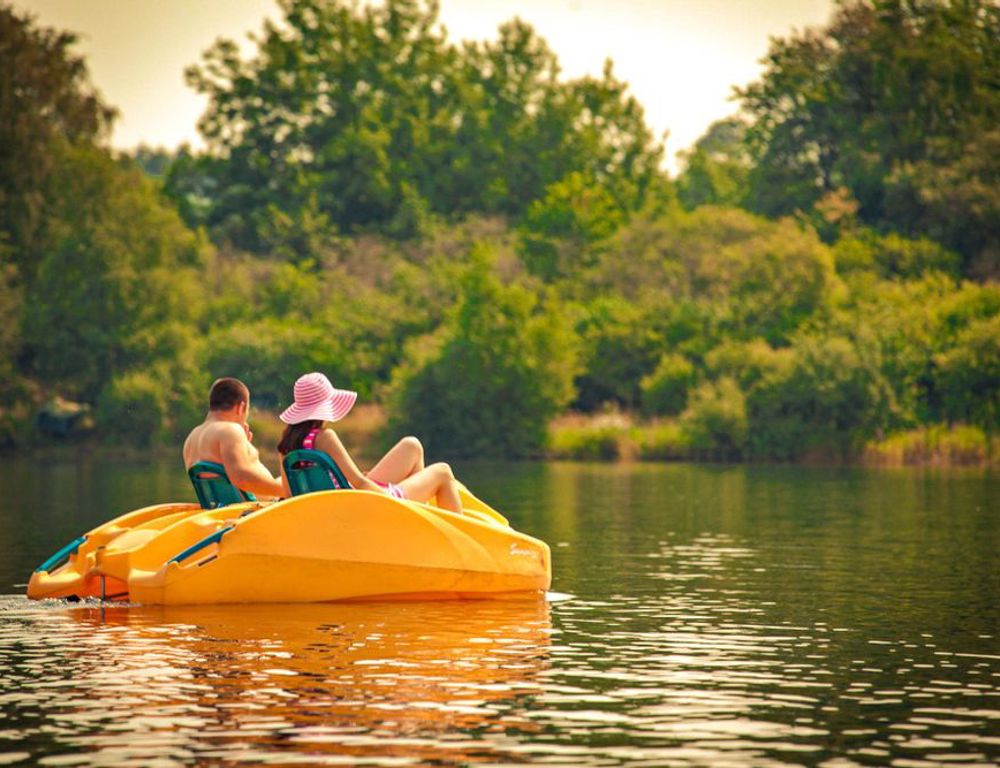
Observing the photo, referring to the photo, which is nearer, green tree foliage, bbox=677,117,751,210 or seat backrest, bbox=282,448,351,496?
seat backrest, bbox=282,448,351,496

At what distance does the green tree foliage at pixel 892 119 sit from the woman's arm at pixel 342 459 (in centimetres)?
5119

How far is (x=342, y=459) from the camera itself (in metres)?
13.8

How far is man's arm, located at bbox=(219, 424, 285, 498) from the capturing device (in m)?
13.9

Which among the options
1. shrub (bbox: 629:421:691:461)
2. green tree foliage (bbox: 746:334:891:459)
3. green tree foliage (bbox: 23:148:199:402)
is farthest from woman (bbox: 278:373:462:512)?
green tree foliage (bbox: 23:148:199:402)

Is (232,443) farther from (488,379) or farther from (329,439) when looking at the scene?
(488,379)

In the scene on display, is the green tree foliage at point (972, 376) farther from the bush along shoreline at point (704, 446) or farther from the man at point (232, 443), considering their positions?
the man at point (232, 443)

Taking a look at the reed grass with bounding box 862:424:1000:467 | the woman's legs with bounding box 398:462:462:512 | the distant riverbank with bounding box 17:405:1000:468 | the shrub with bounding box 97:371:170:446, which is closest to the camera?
the woman's legs with bounding box 398:462:462:512

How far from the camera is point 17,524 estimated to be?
23797 mm

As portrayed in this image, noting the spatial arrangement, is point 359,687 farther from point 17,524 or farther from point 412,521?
point 17,524

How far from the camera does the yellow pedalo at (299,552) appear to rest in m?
13.4

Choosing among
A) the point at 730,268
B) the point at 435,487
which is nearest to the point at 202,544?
the point at 435,487

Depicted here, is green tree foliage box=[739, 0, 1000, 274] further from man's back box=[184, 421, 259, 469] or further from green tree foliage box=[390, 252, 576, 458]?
man's back box=[184, 421, 259, 469]

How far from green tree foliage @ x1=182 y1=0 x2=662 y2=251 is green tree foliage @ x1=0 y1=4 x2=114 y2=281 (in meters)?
12.7

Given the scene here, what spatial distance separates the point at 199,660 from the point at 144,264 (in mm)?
51291
